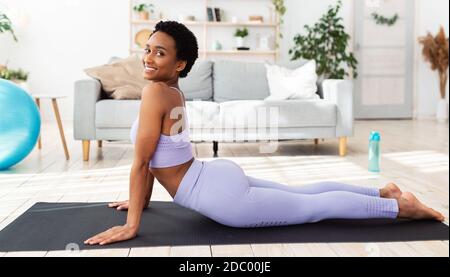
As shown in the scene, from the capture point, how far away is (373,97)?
697 centimetres

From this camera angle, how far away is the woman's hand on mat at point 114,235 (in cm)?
171

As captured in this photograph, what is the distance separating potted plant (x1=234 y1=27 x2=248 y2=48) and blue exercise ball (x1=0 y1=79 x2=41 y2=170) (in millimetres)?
3690

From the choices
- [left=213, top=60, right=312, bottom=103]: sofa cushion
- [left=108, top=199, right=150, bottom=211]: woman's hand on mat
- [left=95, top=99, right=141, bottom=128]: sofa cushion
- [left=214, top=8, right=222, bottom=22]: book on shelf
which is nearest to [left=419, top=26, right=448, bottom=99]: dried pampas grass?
[left=214, top=8, right=222, bottom=22]: book on shelf

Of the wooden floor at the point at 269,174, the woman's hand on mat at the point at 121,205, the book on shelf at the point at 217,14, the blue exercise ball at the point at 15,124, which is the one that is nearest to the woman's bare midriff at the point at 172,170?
the wooden floor at the point at 269,174

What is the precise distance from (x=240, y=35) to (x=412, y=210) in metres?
4.84

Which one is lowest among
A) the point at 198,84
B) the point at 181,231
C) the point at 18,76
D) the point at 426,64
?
the point at 181,231

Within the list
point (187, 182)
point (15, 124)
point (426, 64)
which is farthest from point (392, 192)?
point (426, 64)

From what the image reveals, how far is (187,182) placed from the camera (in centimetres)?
177

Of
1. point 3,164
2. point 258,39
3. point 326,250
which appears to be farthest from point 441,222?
point 258,39

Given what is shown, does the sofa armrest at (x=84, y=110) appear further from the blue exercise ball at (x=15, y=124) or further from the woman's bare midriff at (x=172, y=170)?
the woman's bare midriff at (x=172, y=170)

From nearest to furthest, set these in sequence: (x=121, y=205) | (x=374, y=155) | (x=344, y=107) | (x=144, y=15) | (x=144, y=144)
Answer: (x=144, y=144) < (x=121, y=205) < (x=374, y=155) < (x=344, y=107) < (x=144, y=15)

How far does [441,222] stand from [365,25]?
5363mm

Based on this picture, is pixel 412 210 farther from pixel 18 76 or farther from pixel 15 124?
pixel 18 76

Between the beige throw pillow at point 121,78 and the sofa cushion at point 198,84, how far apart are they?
1.36ft
